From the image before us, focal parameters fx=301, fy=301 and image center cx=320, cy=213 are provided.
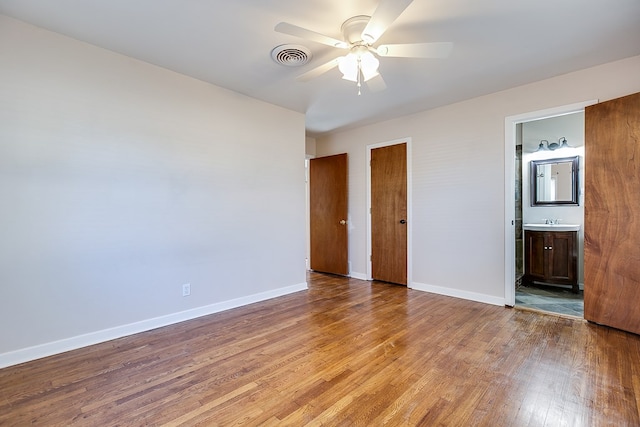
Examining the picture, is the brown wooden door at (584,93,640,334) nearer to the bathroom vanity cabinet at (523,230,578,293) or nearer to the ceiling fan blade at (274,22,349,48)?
the bathroom vanity cabinet at (523,230,578,293)

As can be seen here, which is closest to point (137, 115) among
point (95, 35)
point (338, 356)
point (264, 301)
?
point (95, 35)

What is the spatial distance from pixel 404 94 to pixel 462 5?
148cm

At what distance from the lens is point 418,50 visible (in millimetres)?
1981

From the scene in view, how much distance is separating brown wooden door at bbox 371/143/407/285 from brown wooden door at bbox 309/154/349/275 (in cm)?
55

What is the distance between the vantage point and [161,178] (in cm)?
283

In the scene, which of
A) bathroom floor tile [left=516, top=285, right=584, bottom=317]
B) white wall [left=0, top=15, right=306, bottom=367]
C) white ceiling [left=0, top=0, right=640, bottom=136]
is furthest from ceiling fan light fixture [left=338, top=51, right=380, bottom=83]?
bathroom floor tile [left=516, top=285, right=584, bottom=317]

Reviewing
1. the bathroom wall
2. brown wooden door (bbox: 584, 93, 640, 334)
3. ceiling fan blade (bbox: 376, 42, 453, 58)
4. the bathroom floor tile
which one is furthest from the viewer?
the bathroom wall

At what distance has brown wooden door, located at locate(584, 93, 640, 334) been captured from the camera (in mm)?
2535

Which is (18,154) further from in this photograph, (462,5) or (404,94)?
(404,94)

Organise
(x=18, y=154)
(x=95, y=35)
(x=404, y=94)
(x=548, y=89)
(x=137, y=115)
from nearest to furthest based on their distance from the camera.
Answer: (x=18, y=154) → (x=95, y=35) → (x=137, y=115) → (x=548, y=89) → (x=404, y=94)

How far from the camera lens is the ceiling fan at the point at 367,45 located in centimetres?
173

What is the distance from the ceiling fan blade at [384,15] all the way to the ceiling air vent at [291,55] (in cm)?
69

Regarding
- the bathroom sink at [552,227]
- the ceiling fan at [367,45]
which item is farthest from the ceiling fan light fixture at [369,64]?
the bathroom sink at [552,227]

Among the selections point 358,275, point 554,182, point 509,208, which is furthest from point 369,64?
point 554,182
